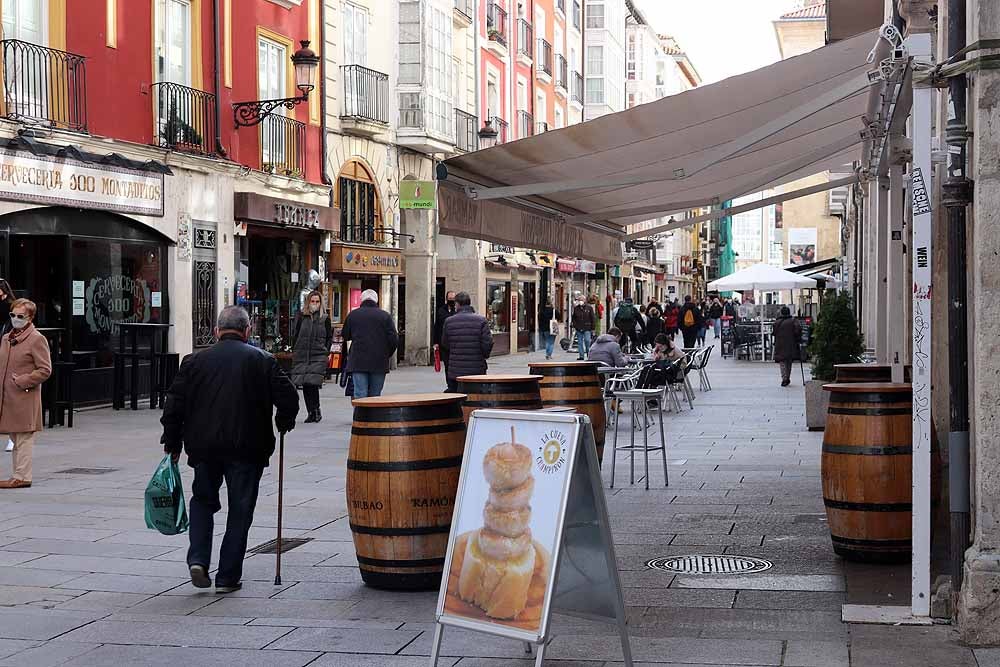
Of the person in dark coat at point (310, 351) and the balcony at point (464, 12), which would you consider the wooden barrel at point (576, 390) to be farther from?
the balcony at point (464, 12)

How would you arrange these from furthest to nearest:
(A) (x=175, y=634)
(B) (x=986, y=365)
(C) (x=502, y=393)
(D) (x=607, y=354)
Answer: (D) (x=607, y=354)
(C) (x=502, y=393)
(A) (x=175, y=634)
(B) (x=986, y=365)

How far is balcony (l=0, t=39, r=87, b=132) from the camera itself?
54.6ft

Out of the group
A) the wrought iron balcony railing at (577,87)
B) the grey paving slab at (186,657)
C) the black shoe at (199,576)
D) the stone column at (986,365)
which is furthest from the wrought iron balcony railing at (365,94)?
the wrought iron balcony railing at (577,87)

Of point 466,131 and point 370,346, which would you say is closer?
point 370,346

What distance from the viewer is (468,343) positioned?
14.7 metres

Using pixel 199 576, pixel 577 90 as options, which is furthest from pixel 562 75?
pixel 199 576

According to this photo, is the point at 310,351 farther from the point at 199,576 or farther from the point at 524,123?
the point at 524,123

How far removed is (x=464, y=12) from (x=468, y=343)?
847 inches

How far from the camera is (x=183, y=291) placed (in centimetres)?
2073

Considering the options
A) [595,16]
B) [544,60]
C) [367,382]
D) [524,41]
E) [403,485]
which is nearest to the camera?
[403,485]

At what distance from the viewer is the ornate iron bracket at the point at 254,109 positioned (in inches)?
883

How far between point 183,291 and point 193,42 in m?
4.13

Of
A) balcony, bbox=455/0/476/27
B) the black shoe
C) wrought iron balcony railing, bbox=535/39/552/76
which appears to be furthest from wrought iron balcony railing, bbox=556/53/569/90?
the black shoe

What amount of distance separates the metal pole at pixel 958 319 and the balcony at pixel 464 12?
93.6ft
